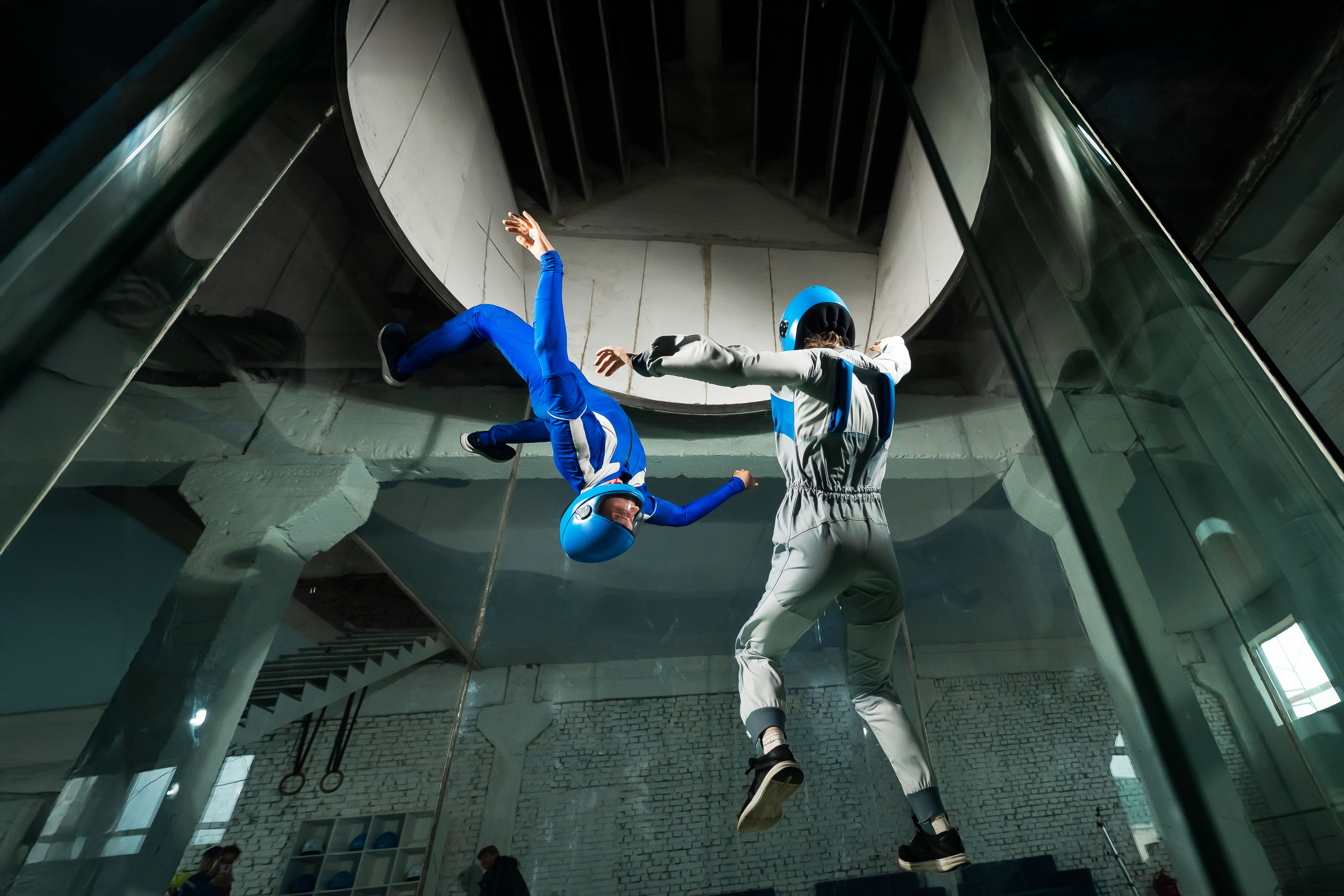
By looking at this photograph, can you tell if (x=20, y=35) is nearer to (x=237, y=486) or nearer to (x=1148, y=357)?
(x=237, y=486)

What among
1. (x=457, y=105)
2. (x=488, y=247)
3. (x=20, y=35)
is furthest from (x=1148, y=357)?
(x=457, y=105)

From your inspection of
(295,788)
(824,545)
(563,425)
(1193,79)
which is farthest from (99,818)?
(1193,79)

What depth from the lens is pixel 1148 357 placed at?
2.50ft

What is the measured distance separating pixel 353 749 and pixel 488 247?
258 cm

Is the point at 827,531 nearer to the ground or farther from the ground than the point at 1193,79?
nearer to the ground

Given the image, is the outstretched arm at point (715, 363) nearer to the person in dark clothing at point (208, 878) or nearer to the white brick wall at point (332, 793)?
the white brick wall at point (332, 793)

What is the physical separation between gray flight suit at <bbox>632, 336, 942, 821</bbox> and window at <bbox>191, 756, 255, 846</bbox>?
3.88ft

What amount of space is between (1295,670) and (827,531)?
1.30 metres

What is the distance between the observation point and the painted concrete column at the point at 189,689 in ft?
3.49

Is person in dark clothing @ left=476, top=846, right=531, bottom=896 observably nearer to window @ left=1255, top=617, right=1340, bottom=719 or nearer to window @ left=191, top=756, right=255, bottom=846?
window @ left=191, top=756, right=255, bottom=846

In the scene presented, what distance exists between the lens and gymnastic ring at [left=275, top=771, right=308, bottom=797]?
1.41 metres

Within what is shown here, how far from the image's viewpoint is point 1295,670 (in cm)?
53

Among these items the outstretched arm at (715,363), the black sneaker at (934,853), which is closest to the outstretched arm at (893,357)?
the outstretched arm at (715,363)

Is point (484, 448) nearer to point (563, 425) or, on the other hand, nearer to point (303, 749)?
point (563, 425)
